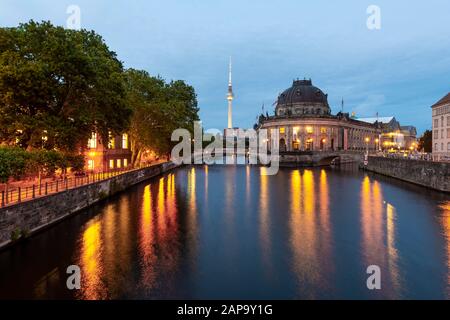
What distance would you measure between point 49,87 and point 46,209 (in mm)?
10617

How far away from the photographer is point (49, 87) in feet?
89.3

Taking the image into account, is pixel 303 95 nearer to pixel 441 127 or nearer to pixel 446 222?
pixel 441 127

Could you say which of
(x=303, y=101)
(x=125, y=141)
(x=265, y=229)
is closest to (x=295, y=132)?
(x=303, y=101)

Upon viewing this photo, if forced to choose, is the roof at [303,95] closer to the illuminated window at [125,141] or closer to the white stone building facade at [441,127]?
the white stone building facade at [441,127]

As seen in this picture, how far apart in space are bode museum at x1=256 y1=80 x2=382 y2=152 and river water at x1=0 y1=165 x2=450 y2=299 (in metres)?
86.5

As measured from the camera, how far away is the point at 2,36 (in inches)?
1060

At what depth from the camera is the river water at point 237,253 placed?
14609 millimetres

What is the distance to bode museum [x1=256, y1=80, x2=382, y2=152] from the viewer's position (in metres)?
119

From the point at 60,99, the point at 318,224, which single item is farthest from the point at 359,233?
the point at 60,99

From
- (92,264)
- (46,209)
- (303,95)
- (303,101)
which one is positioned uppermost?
(303,95)

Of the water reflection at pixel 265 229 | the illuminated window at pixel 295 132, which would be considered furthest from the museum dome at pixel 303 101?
the water reflection at pixel 265 229

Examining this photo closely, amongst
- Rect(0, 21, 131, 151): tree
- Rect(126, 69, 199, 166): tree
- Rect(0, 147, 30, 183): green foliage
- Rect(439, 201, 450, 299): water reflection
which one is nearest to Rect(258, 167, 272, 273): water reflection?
Rect(439, 201, 450, 299): water reflection

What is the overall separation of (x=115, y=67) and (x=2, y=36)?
40.1 feet
